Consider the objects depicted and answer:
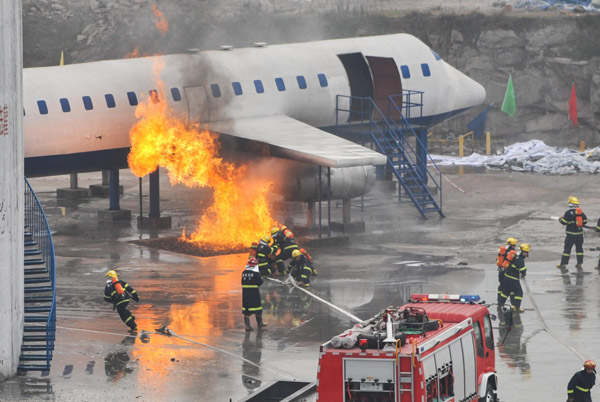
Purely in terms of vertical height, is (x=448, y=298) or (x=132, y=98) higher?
(x=132, y=98)

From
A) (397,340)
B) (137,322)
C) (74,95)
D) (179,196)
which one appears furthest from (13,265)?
(179,196)

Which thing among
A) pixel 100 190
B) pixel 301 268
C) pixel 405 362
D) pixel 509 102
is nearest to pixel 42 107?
pixel 301 268

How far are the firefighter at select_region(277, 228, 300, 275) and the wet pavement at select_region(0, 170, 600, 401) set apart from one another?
63cm

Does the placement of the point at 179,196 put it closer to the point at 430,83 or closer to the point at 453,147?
the point at 430,83

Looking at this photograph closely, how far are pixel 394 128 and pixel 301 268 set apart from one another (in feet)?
40.8

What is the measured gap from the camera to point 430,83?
4219cm

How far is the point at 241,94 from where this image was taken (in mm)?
37844

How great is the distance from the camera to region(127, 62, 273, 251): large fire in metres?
35.5

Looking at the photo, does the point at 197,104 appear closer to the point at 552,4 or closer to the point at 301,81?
the point at 301,81

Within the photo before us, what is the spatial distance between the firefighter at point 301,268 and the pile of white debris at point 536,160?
21.7m

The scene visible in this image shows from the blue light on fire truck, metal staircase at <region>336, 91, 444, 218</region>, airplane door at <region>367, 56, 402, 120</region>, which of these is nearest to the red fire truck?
the blue light on fire truck

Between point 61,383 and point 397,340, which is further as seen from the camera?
point 61,383

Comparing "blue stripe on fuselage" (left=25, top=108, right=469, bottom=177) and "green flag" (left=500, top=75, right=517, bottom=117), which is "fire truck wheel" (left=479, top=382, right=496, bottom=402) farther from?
"green flag" (left=500, top=75, right=517, bottom=117)

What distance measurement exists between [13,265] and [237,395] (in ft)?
15.9
